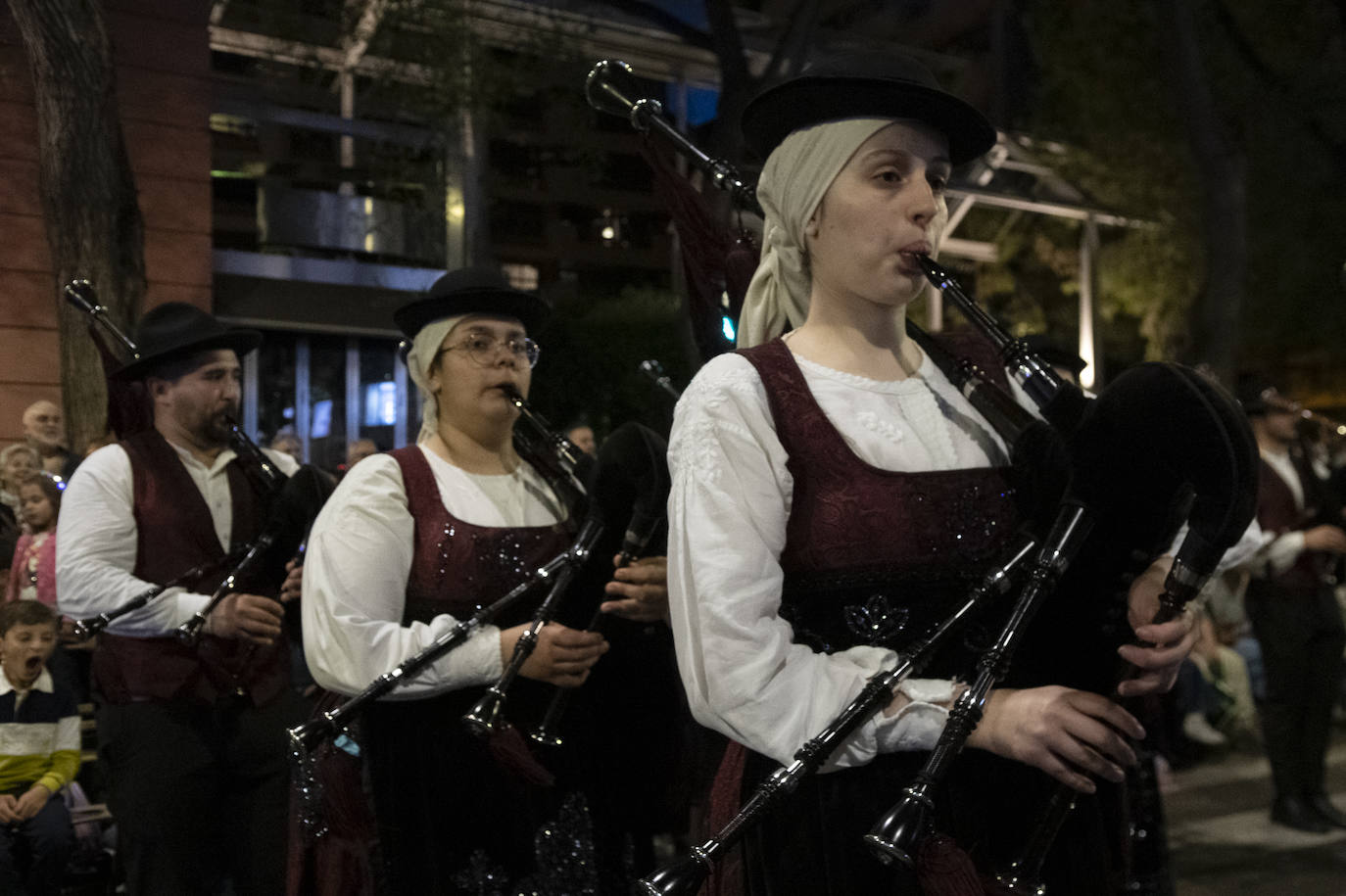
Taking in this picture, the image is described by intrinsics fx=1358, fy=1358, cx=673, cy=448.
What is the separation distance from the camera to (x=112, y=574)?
Answer: 3.71m

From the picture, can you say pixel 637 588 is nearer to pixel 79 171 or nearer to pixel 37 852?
pixel 37 852

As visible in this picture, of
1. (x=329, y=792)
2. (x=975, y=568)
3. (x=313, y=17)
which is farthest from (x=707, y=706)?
(x=313, y=17)

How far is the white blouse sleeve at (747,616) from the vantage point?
1656 mm

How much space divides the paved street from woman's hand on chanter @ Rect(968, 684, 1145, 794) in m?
3.95

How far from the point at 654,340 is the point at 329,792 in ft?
25.8

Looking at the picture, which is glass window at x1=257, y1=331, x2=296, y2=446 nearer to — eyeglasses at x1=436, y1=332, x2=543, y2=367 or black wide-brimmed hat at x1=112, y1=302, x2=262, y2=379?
black wide-brimmed hat at x1=112, y1=302, x2=262, y2=379

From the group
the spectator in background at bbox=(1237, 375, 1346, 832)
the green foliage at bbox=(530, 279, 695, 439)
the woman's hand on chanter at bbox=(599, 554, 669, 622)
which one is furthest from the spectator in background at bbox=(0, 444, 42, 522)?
the green foliage at bbox=(530, 279, 695, 439)

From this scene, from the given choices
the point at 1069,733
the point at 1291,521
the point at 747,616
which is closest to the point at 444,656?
the point at 747,616

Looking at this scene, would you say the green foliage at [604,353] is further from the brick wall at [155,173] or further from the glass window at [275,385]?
the brick wall at [155,173]

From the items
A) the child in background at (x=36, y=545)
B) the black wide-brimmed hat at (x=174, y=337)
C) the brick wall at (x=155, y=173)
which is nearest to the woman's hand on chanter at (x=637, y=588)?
the black wide-brimmed hat at (x=174, y=337)

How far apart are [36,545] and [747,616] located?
4.09 m

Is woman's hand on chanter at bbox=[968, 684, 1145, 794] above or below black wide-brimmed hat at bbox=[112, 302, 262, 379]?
below

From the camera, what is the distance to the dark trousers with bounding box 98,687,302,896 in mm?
3555

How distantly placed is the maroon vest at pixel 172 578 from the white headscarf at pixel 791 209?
2.21 m
